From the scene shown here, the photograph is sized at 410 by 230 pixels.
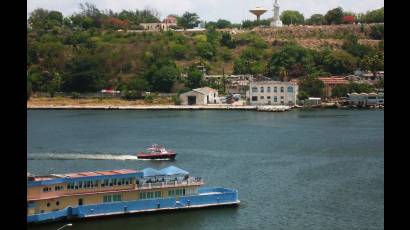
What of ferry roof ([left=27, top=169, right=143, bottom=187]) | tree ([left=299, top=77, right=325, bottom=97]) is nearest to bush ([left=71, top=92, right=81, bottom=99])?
tree ([left=299, top=77, right=325, bottom=97])

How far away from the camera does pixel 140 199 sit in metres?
11.9

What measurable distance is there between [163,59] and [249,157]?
2053 cm

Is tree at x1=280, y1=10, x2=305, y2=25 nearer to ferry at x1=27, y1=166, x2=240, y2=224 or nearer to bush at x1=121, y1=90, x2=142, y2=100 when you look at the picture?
bush at x1=121, y1=90, x2=142, y2=100

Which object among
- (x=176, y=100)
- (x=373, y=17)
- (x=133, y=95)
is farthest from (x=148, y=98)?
(x=373, y=17)

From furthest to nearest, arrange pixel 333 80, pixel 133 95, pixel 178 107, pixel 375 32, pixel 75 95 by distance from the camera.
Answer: pixel 375 32 → pixel 75 95 → pixel 333 80 → pixel 133 95 → pixel 178 107

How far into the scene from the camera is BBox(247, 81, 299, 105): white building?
3291cm

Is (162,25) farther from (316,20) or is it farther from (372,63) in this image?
(372,63)

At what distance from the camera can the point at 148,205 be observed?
11.8 meters

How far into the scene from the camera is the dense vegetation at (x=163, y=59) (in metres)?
36.3

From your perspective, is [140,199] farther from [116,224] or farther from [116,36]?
[116,36]

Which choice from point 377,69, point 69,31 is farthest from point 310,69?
point 69,31

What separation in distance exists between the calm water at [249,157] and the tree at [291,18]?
2233 centimetres
